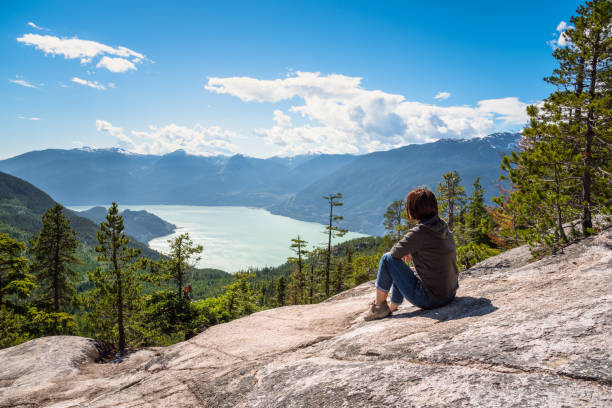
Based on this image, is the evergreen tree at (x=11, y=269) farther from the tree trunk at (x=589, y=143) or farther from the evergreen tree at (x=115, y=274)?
the tree trunk at (x=589, y=143)

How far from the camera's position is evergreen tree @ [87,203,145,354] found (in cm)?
1590

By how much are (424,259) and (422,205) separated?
840mm

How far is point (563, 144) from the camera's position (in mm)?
8453

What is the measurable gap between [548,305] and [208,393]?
483 centimetres

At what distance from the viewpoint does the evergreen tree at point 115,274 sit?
15.9 meters

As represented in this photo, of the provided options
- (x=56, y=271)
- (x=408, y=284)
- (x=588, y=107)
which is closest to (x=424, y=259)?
(x=408, y=284)

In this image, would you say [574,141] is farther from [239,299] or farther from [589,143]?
[239,299]

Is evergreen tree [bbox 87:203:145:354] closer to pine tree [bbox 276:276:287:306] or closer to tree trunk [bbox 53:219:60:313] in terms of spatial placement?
tree trunk [bbox 53:219:60:313]

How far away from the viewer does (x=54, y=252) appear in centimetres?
2300

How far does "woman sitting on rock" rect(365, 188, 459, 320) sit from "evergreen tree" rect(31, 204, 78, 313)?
2558cm

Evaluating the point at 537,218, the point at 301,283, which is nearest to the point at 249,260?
the point at 301,283

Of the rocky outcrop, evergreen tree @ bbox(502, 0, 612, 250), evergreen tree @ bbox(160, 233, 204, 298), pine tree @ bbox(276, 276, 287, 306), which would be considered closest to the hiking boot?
the rocky outcrop

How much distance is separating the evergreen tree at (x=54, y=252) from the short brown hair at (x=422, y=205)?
2590 centimetres

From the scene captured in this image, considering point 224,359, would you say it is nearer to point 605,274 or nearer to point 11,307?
point 605,274
